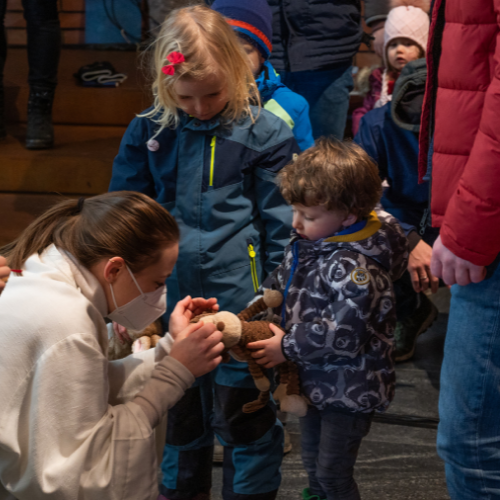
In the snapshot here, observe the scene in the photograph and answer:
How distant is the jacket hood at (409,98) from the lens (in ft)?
7.38

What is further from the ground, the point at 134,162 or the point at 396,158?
the point at 134,162

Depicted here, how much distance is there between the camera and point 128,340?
1.83 meters

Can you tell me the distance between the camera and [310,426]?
1.74m

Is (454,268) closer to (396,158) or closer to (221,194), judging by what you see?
(221,194)

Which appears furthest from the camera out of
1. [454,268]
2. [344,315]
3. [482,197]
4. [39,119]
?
[39,119]

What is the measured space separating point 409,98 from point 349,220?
0.90 metres

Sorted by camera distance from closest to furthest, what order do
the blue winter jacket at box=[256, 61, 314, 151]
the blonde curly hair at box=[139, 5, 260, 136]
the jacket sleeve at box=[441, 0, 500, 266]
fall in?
the jacket sleeve at box=[441, 0, 500, 266]
the blonde curly hair at box=[139, 5, 260, 136]
the blue winter jacket at box=[256, 61, 314, 151]

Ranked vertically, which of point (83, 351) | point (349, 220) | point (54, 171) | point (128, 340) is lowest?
point (54, 171)

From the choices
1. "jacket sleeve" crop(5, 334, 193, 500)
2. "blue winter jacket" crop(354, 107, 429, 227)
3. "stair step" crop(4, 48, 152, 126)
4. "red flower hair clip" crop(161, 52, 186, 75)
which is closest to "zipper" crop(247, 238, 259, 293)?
"red flower hair clip" crop(161, 52, 186, 75)

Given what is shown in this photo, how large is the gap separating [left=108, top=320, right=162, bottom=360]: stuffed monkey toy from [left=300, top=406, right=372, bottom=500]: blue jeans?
1.57 feet

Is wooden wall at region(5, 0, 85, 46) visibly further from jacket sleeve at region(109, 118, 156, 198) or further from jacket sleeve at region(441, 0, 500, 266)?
jacket sleeve at region(441, 0, 500, 266)

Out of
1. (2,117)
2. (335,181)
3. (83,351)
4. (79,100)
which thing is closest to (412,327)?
(335,181)

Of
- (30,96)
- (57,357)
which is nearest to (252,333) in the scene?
(57,357)

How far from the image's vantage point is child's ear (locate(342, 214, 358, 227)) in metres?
1.58
